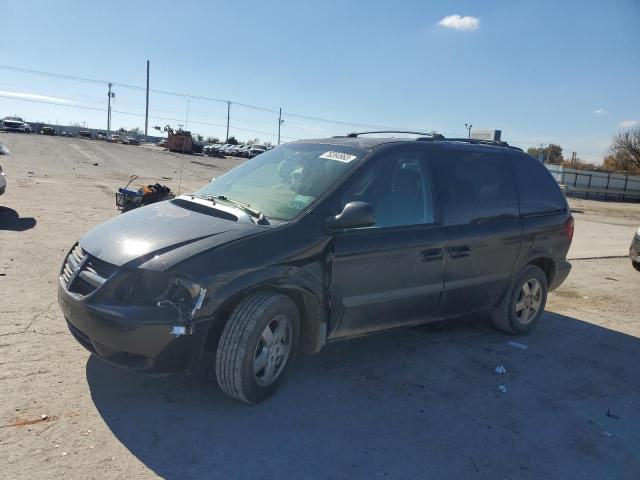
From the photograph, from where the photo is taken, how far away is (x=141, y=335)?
3.10 m

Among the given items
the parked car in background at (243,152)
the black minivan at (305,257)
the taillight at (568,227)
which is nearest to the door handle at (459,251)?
the black minivan at (305,257)

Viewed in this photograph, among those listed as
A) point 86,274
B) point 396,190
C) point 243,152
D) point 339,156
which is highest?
point 243,152

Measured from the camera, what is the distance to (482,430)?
139 inches

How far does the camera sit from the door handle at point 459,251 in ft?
14.8

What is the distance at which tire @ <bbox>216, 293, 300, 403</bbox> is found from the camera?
3344mm

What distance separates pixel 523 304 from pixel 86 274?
13.8 feet

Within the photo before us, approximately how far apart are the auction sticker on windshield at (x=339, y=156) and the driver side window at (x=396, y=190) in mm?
183

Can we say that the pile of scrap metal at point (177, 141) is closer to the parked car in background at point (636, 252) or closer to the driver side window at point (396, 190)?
the parked car in background at point (636, 252)

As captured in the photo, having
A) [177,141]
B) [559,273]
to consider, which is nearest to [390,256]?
[559,273]

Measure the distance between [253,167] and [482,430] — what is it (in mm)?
2820

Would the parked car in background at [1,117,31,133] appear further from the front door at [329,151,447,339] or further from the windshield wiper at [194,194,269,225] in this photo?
the front door at [329,151,447,339]

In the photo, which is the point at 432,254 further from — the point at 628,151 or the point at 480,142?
the point at 628,151

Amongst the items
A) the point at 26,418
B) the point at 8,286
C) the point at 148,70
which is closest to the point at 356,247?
the point at 26,418

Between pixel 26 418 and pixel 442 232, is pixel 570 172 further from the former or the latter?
pixel 26 418
